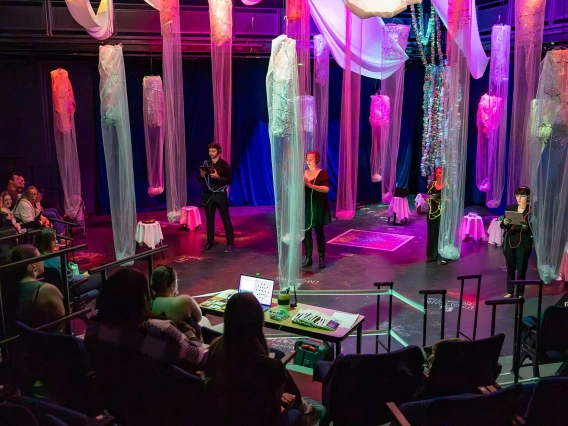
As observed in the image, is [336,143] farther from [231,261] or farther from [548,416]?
[548,416]

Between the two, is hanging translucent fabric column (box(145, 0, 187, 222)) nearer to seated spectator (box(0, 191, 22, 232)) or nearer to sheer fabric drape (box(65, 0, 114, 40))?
sheer fabric drape (box(65, 0, 114, 40))

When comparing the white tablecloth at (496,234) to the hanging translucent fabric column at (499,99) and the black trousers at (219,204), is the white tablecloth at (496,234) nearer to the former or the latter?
the hanging translucent fabric column at (499,99)

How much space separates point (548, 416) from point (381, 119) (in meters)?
6.80

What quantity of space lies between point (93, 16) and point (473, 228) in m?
6.08

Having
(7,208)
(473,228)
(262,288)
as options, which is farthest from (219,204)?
(473,228)

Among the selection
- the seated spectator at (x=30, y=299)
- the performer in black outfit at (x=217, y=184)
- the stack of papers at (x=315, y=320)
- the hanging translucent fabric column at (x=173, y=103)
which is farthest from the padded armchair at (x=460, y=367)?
the performer in black outfit at (x=217, y=184)

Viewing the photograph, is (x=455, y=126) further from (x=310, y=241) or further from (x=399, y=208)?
(x=399, y=208)

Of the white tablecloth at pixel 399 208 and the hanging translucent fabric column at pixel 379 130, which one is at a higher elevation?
the hanging translucent fabric column at pixel 379 130

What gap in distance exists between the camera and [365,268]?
698cm

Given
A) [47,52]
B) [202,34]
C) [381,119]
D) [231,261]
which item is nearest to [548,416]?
[231,261]

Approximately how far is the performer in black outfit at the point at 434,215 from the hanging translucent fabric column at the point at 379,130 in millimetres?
1317

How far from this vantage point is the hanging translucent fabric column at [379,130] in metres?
8.40

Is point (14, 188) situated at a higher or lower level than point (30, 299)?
higher

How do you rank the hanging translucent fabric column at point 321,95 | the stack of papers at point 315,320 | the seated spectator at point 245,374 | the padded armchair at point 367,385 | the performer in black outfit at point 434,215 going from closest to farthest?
the seated spectator at point 245,374 < the padded armchair at point 367,385 < the stack of papers at point 315,320 < the performer in black outfit at point 434,215 < the hanging translucent fabric column at point 321,95
